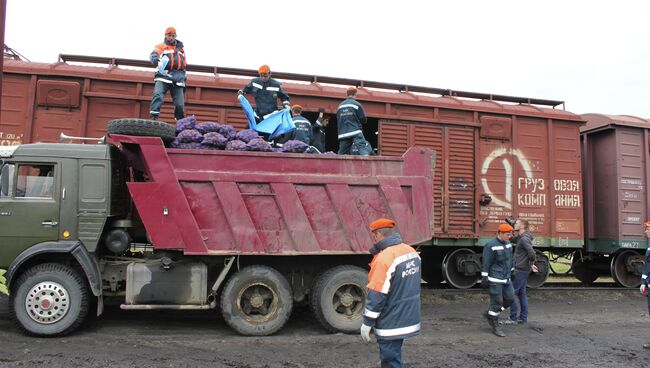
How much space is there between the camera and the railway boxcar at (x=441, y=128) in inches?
306

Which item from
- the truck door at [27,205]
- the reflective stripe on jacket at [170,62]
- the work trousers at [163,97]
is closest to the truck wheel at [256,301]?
the truck door at [27,205]

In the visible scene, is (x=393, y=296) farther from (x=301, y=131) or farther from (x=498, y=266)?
(x=301, y=131)

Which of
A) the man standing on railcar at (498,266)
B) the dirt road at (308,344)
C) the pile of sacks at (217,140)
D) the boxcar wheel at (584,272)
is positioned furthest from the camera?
the boxcar wheel at (584,272)

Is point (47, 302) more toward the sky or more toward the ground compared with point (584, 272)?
more toward the sky

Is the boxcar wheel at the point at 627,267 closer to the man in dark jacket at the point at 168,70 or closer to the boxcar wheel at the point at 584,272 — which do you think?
the boxcar wheel at the point at 584,272

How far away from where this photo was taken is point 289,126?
6957 mm

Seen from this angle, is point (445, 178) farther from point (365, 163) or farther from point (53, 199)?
point (53, 199)

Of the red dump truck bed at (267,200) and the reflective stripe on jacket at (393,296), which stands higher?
the red dump truck bed at (267,200)

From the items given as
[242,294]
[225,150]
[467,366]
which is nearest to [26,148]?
[225,150]

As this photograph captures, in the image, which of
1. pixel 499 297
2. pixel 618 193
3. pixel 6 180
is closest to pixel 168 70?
pixel 6 180

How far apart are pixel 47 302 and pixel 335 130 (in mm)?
6191

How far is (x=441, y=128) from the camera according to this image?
916cm

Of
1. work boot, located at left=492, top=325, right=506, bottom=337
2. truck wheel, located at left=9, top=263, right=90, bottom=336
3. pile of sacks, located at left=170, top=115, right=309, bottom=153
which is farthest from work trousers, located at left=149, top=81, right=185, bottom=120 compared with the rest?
work boot, located at left=492, top=325, right=506, bottom=337

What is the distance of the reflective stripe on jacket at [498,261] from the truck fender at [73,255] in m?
5.24
